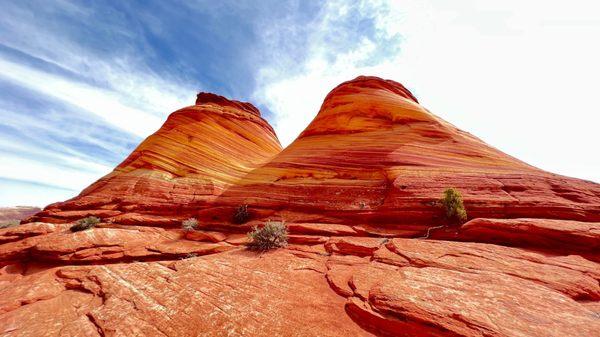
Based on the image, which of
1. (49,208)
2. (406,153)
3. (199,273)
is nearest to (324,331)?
(199,273)

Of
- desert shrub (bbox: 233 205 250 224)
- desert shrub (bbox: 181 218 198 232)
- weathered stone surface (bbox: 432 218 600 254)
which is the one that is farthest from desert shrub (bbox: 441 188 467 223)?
desert shrub (bbox: 181 218 198 232)

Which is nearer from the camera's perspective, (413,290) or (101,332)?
(101,332)

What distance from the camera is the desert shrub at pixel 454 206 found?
11.1 meters

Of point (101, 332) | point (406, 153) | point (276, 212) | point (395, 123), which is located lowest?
point (101, 332)

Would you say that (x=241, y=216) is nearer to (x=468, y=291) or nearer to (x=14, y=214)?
(x=468, y=291)

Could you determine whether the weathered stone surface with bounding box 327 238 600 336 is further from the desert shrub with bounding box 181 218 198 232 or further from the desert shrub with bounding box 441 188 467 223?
the desert shrub with bounding box 181 218 198 232

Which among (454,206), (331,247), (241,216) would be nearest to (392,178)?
(454,206)

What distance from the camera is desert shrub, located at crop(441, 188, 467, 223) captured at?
11.1 metres

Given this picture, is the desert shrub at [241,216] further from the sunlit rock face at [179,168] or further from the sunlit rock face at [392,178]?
the sunlit rock face at [179,168]

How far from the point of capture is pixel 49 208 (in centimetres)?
1778

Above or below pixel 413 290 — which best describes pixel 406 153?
above

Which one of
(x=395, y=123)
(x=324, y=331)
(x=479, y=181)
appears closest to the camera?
(x=324, y=331)

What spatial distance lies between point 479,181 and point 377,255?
7.91 meters

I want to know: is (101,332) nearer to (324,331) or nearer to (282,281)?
(282,281)
